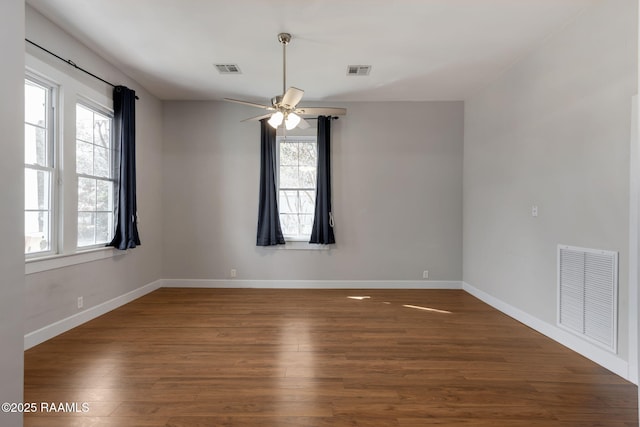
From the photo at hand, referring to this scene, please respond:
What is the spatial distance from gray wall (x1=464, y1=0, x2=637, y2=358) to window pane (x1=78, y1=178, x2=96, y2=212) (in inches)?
192

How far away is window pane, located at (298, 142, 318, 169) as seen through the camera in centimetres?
509

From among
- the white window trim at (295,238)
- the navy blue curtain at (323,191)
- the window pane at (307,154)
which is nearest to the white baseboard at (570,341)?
the navy blue curtain at (323,191)

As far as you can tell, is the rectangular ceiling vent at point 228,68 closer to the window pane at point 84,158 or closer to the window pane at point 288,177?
the window pane at point 288,177

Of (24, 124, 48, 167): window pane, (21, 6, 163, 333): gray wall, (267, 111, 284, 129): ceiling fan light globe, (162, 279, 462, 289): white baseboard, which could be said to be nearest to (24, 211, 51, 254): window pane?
(21, 6, 163, 333): gray wall

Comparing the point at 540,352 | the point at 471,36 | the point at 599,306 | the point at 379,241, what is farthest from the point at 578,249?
the point at 379,241

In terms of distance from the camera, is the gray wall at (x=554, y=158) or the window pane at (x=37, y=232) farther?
the window pane at (x=37, y=232)

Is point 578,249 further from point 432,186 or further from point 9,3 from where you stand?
point 9,3

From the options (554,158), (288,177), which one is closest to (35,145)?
(288,177)

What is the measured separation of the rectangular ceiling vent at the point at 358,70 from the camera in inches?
149

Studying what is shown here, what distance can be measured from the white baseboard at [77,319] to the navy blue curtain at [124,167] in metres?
0.71

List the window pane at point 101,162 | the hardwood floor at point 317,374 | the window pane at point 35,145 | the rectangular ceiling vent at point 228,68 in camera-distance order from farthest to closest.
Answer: the rectangular ceiling vent at point 228,68 → the window pane at point 101,162 → the window pane at point 35,145 → the hardwood floor at point 317,374

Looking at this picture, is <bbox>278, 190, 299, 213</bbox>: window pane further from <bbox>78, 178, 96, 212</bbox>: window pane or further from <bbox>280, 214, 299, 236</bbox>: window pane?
<bbox>78, 178, 96, 212</bbox>: window pane

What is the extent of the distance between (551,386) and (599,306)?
2.80 feet

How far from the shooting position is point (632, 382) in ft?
7.34
